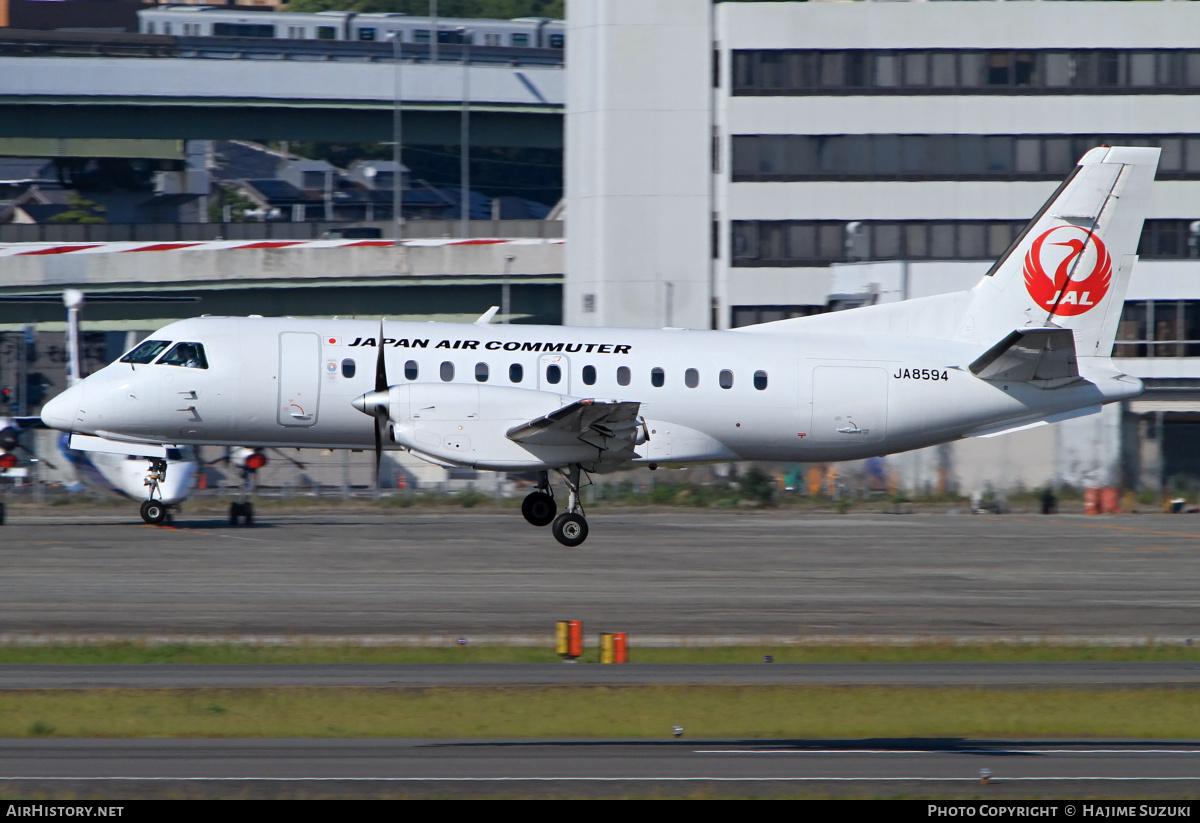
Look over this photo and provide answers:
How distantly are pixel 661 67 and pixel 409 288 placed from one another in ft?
43.2

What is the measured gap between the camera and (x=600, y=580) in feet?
84.4

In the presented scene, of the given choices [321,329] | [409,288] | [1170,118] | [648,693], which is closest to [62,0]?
[409,288]

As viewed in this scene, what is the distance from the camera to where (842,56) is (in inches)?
1836

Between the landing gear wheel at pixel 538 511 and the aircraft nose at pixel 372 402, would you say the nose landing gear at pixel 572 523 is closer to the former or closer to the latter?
the landing gear wheel at pixel 538 511

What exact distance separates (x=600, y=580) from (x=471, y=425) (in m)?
6.29

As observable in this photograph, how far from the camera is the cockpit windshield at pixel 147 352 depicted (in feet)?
74.1

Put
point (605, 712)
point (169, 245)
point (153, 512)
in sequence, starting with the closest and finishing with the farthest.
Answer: point (605, 712) < point (153, 512) < point (169, 245)

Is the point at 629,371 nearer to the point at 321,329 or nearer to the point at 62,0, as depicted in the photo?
the point at 321,329

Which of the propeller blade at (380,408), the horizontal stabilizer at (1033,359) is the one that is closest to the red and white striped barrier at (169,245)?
the propeller blade at (380,408)

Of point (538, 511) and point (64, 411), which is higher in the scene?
A: point (64, 411)

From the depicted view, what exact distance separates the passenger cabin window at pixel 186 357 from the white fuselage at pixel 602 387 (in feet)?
0.31


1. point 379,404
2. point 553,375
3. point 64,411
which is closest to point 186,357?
point 64,411

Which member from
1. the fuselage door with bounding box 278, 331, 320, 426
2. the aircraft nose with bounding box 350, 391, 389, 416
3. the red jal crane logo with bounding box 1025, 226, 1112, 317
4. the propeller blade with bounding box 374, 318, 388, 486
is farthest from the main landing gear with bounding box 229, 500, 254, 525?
the red jal crane logo with bounding box 1025, 226, 1112, 317

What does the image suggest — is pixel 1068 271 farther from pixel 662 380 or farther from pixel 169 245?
pixel 169 245
